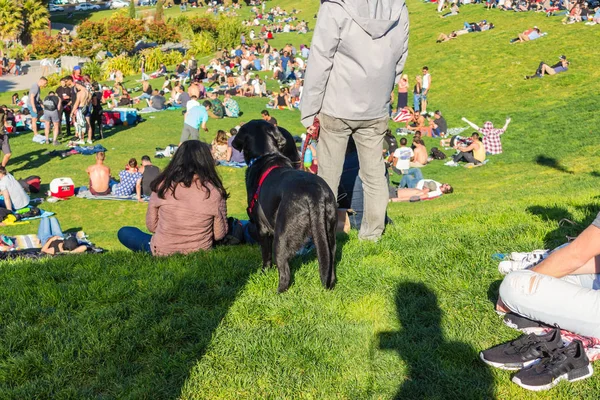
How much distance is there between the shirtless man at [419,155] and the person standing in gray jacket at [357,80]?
11.3 m

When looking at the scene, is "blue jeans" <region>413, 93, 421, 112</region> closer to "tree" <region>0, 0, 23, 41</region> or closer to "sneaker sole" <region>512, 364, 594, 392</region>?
"sneaker sole" <region>512, 364, 594, 392</region>

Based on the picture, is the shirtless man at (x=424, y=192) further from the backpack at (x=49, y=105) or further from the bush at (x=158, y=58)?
the bush at (x=158, y=58)

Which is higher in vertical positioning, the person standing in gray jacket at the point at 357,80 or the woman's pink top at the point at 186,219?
the person standing in gray jacket at the point at 357,80

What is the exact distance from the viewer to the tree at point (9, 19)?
5109cm

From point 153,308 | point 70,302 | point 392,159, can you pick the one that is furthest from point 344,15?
point 392,159

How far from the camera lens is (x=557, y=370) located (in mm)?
3201

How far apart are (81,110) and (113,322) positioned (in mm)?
16441

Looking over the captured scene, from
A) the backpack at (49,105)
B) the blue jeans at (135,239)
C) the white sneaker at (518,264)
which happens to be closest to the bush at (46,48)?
the backpack at (49,105)

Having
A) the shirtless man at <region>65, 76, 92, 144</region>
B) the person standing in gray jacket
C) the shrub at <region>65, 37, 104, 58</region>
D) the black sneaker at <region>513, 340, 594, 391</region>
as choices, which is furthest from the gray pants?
the shrub at <region>65, 37, 104, 58</region>

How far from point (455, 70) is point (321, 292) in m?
27.4

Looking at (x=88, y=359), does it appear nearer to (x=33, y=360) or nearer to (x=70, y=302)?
(x=33, y=360)

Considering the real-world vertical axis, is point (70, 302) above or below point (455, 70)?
above

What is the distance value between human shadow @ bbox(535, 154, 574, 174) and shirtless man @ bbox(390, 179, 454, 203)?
2777 millimetres

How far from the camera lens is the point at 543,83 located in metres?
24.8
